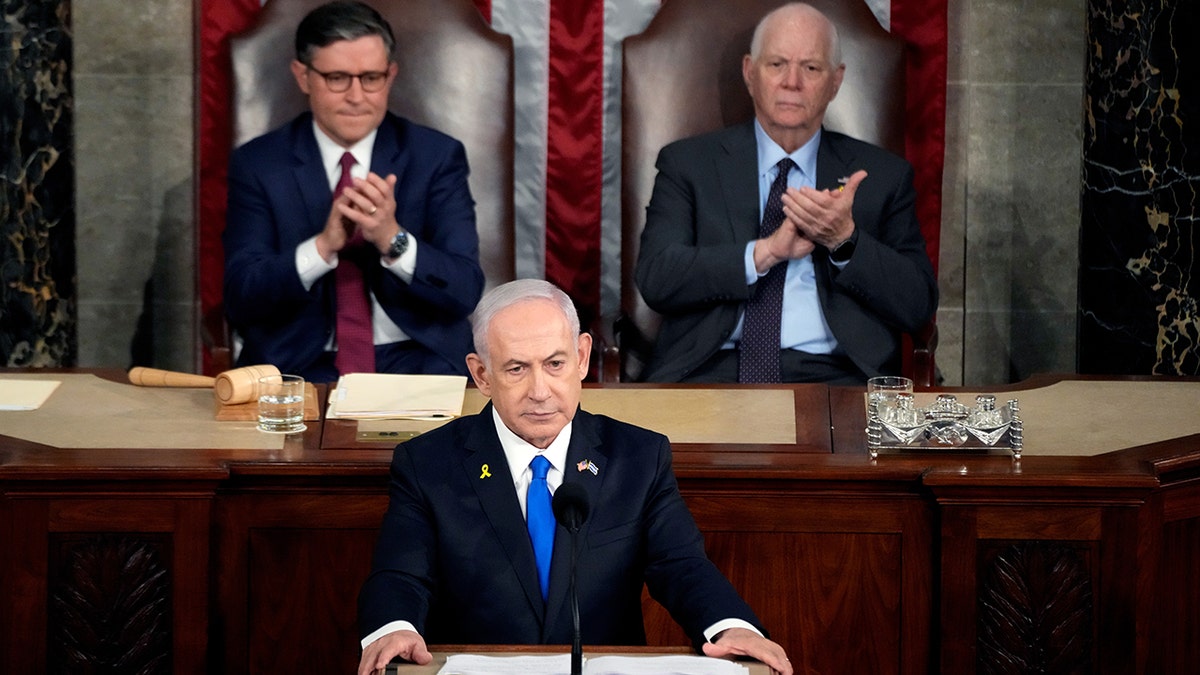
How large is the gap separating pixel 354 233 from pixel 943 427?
5.79ft

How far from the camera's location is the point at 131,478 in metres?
2.96

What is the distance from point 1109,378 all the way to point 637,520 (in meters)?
1.64

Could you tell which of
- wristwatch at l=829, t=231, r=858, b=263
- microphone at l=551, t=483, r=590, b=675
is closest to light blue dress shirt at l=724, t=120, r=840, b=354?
wristwatch at l=829, t=231, r=858, b=263

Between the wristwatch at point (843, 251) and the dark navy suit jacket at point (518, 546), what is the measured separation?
5.34 feet

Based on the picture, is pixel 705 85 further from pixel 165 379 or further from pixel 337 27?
pixel 165 379

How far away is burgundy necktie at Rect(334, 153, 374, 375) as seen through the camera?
172 inches

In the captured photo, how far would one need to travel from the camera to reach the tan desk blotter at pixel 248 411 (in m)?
3.38

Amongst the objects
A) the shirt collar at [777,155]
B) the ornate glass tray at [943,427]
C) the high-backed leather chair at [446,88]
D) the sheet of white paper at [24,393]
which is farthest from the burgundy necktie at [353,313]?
the ornate glass tray at [943,427]

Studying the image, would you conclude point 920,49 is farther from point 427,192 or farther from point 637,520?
point 637,520

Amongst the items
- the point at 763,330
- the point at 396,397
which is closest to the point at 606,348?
the point at 763,330

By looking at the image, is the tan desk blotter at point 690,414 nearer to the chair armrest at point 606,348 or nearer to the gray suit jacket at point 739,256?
the gray suit jacket at point 739,256

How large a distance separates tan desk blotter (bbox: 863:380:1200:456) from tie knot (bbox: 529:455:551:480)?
0.99m

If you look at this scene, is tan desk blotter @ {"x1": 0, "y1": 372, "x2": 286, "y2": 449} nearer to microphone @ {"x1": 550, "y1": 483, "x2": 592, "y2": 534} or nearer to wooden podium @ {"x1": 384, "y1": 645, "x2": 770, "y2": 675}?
wooden podium @ {"x1": 384, "y1": 645, "x2": 770, "y2": 675}

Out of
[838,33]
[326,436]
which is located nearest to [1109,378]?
[838,33]
